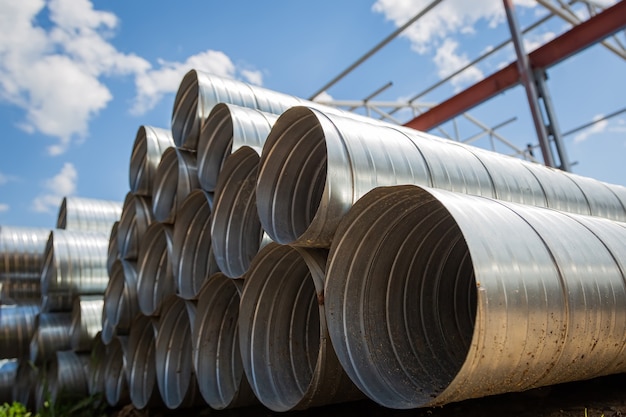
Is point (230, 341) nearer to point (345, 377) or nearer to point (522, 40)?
point (345, 377)

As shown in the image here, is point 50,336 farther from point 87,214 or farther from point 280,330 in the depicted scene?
point 280,330

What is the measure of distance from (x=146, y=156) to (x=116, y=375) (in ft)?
7.92

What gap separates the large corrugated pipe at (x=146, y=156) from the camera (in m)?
5.18

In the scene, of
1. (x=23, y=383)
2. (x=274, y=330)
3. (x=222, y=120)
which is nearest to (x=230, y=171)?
(x=222, y=120)

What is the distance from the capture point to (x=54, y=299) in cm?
668

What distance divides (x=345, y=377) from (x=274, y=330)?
0.71 metres

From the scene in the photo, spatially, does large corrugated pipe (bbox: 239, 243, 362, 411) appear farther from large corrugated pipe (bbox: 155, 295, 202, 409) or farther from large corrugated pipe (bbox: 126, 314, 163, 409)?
large corrugated pipe (bbox: 126, 314, 163, 409)

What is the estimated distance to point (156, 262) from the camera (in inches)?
197

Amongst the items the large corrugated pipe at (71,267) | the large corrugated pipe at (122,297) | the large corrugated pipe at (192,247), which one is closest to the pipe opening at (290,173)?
the large corrugated pipe at (192,247)

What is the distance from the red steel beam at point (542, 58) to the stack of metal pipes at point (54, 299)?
6.32 metres

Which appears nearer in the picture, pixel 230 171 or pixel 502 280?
pixel 502 280

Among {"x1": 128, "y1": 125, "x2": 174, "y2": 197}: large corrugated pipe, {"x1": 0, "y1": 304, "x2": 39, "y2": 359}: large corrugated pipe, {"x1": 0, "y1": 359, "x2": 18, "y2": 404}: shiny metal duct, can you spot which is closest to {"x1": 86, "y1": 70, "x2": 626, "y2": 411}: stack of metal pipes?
{"x1": 128, "y1": 125, "x2": 174, "y2": 197}: large corrugated pipe

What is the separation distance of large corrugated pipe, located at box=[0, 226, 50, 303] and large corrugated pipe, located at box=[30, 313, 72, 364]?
0.91 meters

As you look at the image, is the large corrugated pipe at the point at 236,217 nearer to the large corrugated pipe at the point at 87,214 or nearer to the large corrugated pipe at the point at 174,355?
the large corrugated pipe at the point at 174,355
